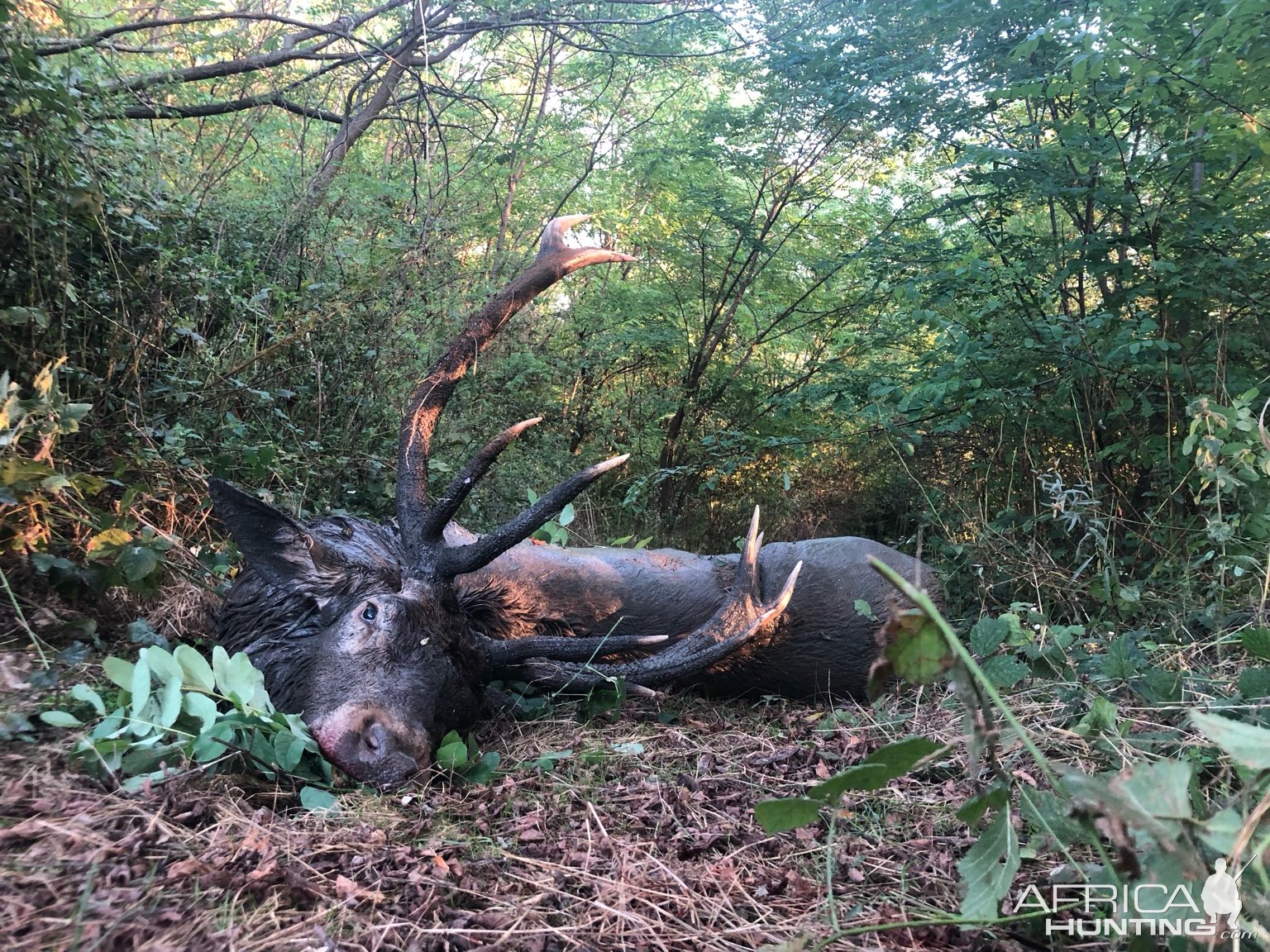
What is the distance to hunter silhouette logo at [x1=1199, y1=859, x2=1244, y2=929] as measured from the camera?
46.6 inches

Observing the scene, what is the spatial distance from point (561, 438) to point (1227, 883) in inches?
271

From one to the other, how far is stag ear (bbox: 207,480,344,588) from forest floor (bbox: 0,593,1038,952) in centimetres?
75

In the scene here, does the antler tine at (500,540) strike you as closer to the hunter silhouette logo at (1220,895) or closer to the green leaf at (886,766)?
the green leaf at (886,766)

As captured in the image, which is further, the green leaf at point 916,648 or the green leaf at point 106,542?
the green leaf at point 106,542

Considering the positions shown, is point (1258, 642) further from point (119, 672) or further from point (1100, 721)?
point (119, 672)

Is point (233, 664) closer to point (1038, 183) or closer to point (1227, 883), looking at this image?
point (1227, 883)

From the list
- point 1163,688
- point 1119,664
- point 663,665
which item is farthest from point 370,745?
point 1163,688

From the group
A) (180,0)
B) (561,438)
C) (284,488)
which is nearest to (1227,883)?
(284,488)

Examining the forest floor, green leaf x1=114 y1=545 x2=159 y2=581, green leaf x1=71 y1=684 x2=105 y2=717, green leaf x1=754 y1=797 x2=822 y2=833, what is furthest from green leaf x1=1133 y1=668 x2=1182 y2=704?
green leaf x1=114 y1=545 x2=159 y2=581

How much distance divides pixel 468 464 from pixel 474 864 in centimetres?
166

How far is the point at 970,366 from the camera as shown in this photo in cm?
538

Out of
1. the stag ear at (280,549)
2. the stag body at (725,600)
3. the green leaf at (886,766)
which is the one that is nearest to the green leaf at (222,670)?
the stag ear at (280,549)

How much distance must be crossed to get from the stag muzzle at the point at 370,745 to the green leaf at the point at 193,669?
1.05 feet

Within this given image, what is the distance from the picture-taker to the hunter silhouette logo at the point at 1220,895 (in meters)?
1.18
